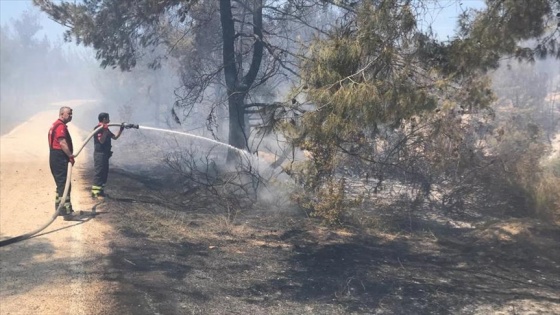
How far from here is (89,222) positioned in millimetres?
8109

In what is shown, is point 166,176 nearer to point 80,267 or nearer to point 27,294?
point 80,267

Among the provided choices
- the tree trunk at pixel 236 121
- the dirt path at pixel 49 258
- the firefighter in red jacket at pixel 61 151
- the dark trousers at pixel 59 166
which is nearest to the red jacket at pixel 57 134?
the firefighter in red jacket at pixel 61 151

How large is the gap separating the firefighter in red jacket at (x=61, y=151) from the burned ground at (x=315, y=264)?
897 millimetres

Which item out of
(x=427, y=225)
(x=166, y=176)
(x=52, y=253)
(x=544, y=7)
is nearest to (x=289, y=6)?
(x=166, y=176)

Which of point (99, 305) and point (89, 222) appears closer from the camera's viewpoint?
point (99, 305)

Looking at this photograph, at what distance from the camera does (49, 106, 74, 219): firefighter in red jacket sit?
791 centimetres

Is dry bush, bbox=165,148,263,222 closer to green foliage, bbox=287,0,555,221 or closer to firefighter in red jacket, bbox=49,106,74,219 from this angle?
firefighter in red jacket, bbox=49,106,74,219

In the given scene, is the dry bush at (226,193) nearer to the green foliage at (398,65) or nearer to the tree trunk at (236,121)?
the tree trunk at (236,121)

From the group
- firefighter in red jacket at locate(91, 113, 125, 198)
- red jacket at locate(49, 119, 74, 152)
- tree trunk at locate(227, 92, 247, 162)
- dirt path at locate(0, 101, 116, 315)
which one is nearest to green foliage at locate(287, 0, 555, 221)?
dirt path at locate(0, 101, 116, 315)

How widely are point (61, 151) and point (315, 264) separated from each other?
15.1 ft

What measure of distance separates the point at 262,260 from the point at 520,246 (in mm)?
4885

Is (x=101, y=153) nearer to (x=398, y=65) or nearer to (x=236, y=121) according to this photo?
(x=236, y=121)

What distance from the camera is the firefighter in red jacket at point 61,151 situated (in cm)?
791

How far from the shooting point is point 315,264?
7.24 m
